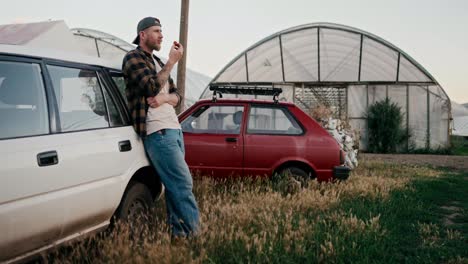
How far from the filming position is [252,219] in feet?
15.8

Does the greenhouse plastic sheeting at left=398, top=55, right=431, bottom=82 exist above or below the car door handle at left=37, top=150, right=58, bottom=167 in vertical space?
above

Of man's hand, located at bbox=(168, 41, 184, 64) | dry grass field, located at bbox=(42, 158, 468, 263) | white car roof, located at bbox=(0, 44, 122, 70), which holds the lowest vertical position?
dry grass field, located at bbox=(42, 158, 468, 263)

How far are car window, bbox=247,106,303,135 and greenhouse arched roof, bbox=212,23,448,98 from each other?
47.4 ft

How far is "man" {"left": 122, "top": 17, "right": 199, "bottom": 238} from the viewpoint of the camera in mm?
4051

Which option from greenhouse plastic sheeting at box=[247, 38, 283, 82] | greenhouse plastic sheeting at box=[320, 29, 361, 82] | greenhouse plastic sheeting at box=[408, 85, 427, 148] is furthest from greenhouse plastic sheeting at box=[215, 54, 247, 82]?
greenhouse plastic sheeting at box=[408, 85, 427, 148]

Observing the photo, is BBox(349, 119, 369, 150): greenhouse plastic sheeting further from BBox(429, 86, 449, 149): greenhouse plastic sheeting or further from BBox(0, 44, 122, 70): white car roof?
BBox(0, 44, 122, 70): white car roof

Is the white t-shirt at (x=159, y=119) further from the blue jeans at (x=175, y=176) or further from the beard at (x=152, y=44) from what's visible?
the beard at (x=152, y=44)

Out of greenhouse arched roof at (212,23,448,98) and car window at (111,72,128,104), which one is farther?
greenhouse arched roof at (212,23,448,98)

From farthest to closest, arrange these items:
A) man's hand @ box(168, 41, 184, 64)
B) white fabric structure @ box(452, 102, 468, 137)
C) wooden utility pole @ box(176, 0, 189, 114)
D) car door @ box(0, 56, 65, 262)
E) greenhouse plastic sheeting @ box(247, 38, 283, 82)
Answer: white fabric structure @ box(452, 102, 468, 137), greenhouse plastic sheeting @ box(247, 38, 283, 82), wooden utility pole @ box(176, 0, 189, 114), man's hand @ box(168, 41, 184, 64), car door @ box(0, 56, 65, 262)

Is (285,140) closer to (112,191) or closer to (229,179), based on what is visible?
(229,179)

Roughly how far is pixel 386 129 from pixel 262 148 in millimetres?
14238

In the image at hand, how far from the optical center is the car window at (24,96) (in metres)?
3.05

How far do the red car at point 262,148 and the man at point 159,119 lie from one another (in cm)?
257

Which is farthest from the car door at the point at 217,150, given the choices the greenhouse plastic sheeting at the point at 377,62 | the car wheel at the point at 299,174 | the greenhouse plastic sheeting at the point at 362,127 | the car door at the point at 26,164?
the greenhouse plastic sheeting at the point at 377,62
